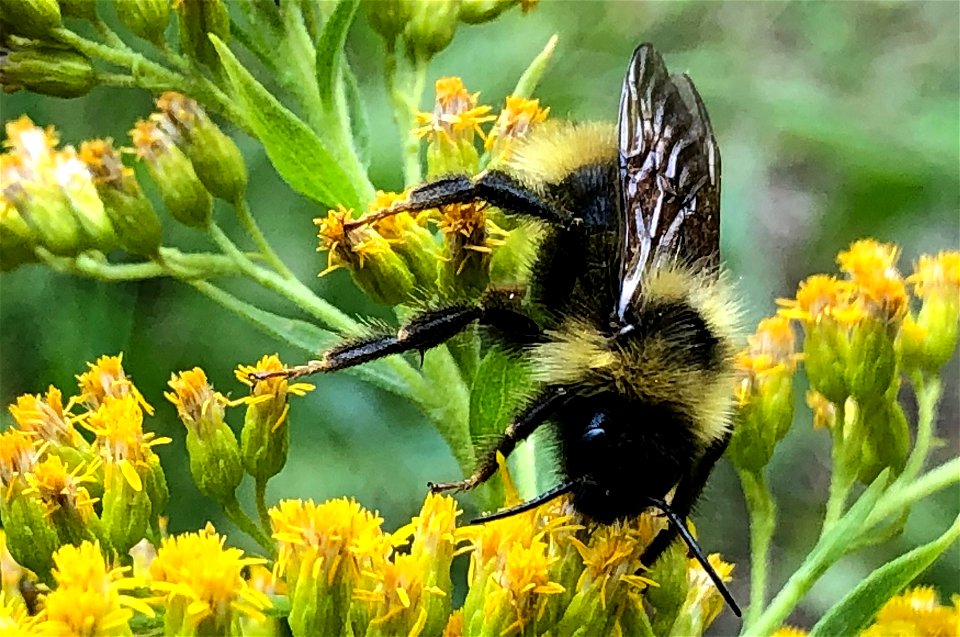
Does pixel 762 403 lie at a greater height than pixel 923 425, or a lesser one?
greater

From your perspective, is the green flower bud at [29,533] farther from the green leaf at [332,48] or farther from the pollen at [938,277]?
the pollen at [938,277]

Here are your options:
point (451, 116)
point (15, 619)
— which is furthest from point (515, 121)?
point (15, 619)

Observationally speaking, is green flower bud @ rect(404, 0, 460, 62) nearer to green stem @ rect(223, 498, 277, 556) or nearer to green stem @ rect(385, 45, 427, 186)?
green stem @ rect(385, 45, 427, 186)

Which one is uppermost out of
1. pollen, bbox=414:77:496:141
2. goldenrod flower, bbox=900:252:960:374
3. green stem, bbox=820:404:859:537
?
pollen, bbox=414:77:496:141

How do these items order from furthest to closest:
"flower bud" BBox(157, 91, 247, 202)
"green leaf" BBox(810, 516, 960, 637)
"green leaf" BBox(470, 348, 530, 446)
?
"flower bud" BBox(157, 91, 247, 202) → "green leaf" BBox(470, 348, 530, 446) → "green leaf" BBox(810, 516, 960, 637)

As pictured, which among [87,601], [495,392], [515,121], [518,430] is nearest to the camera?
[87,601]

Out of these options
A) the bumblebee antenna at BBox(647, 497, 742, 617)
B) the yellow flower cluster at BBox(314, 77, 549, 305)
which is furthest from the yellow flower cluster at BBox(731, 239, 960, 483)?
the yellow flower cluster at BBox(314, 77, 549, 305)

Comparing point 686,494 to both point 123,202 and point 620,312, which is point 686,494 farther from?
Answer: point 123,202
